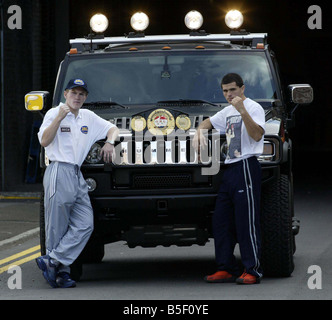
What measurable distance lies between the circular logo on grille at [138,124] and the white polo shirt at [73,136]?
0.62 feet

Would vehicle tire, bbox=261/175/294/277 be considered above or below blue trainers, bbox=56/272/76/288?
above

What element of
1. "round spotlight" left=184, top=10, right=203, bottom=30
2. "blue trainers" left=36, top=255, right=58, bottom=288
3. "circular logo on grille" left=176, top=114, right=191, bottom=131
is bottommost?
"blue trainers" left=36, top=255, right=58, bottom=288

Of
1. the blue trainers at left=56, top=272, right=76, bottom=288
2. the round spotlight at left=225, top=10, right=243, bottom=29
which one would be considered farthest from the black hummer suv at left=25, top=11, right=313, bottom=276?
the round spotlight at left=225, top=10, right=243, bottom=29

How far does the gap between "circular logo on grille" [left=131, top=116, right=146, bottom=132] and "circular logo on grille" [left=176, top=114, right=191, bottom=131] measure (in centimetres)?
28

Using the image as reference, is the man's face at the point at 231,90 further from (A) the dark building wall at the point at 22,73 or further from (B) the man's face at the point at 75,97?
(A) the dark building wall at the point at 22,73

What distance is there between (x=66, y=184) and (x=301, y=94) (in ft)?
7.86

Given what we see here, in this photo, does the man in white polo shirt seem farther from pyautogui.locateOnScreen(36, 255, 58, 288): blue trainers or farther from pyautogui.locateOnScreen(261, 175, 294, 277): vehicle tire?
pyautogui.locateOnScreen(261, 175, 294, 277): vehicle tire

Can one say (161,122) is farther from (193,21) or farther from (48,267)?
(193,21)

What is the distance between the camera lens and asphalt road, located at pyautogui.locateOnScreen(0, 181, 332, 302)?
27.2 ft

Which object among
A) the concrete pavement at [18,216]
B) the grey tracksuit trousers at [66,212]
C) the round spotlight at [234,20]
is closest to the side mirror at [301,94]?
the round spotlight at [234,20]

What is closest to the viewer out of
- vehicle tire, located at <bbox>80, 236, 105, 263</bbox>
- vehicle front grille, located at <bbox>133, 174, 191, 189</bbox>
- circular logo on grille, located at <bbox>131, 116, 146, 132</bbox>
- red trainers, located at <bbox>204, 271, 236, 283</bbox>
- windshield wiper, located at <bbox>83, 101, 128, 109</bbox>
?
vehicle front grille, located at <bbox>133, 174, 191, 189</bbox>

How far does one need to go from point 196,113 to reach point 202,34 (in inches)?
58.4

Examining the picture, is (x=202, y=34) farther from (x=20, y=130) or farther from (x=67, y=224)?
(x=20, y=130)

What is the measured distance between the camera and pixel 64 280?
8.84 meters
